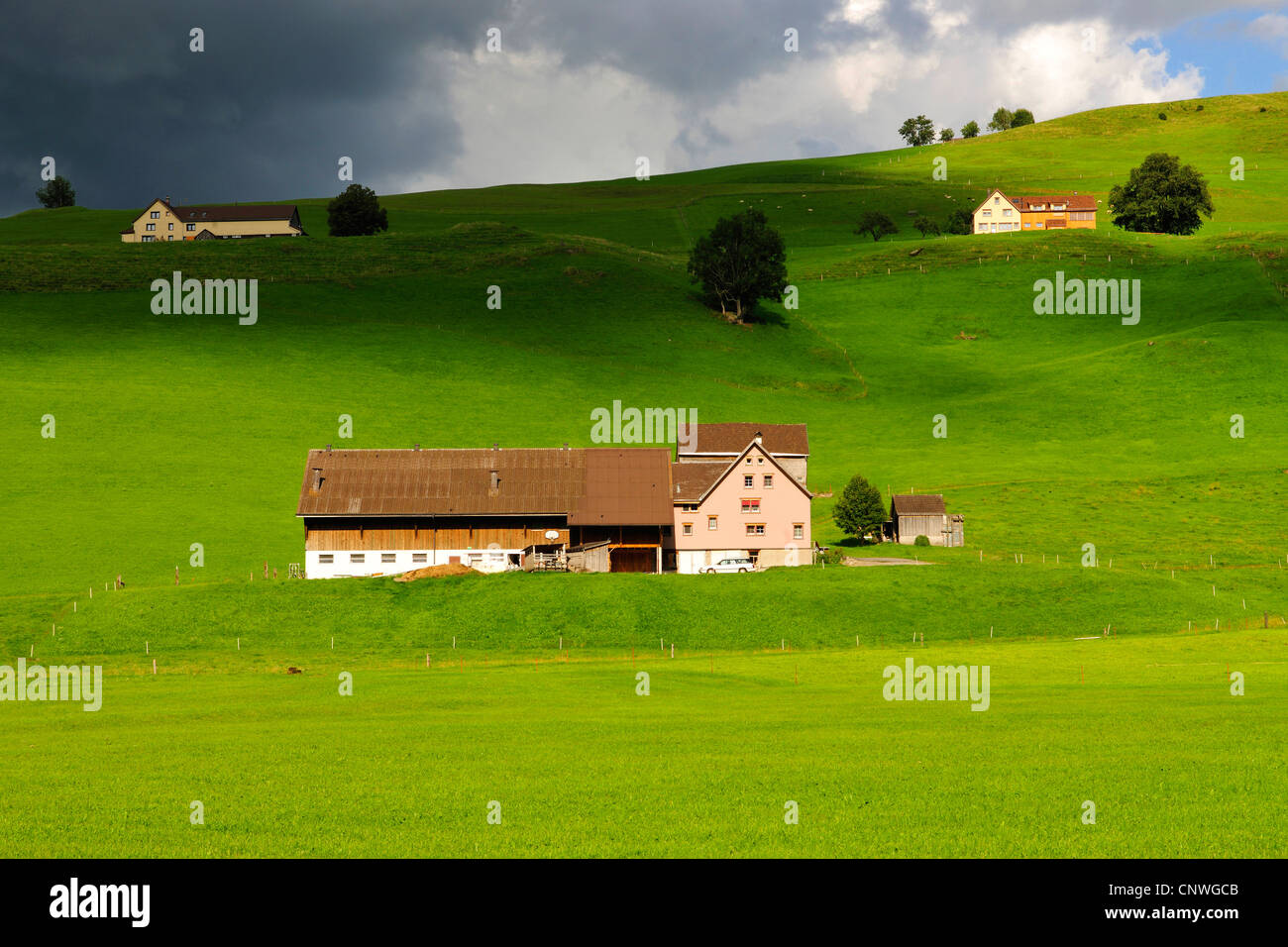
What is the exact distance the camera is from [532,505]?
261 feet

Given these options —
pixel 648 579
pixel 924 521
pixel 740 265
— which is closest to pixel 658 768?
pixel 648 579

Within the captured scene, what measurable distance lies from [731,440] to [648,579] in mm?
29019

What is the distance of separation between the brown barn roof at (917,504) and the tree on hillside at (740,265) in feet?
208

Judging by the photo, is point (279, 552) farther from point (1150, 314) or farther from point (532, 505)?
point (1150, 314)

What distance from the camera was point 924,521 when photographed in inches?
3337

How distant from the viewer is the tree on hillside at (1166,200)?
187375mm

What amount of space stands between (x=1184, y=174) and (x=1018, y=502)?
409ft

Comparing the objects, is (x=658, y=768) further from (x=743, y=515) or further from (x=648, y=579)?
(x=743, y=515)

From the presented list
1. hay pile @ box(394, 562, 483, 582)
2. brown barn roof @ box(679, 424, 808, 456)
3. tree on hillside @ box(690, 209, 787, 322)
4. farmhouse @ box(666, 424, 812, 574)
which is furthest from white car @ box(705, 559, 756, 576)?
tree on hillside @ box(690, 209, 787, 322)

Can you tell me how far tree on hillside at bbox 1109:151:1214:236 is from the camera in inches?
7377

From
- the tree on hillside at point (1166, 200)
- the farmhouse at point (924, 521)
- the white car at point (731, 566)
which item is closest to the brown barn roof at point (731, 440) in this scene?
the farmhouse at point (924, 521)

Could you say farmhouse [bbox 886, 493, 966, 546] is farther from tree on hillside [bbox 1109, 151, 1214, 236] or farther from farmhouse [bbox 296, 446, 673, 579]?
tree on hillside [bbox 1109, 151, 1214, 236]

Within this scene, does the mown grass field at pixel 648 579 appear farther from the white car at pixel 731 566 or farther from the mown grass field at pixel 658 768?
the white car at pixel 731 566
